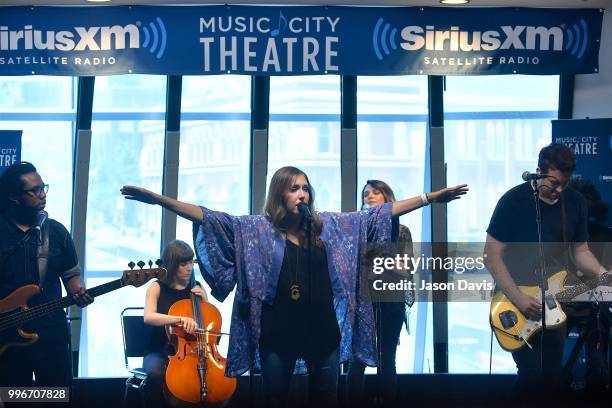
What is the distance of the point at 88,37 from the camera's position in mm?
6801

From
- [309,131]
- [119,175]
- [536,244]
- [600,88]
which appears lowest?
[536,244]

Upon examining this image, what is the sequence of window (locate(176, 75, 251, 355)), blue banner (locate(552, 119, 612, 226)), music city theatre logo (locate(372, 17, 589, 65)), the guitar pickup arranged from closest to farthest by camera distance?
1. the guitar pickup
2. blue banner (locate(552, 119, 612, 226))
3. music city theatre logo (locate(372, 17, 589, 65))
4. window (locate(176, 75, 251, 355))

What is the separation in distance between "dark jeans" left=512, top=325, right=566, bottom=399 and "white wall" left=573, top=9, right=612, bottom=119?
9.64 ft

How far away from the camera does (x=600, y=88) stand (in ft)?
23.9

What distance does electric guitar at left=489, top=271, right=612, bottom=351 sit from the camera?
4.91 meters

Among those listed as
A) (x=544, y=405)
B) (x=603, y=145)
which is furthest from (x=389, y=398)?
(x=603, y=145)

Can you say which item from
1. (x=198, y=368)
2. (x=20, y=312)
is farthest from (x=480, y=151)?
(x=20, y=312)

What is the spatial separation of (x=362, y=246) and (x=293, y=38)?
2818 millimetres

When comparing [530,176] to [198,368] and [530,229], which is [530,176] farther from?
[198,368]

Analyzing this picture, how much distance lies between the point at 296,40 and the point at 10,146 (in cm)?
228

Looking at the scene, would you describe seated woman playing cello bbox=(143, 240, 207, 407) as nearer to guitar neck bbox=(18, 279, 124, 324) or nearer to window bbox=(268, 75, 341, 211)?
guitar neck bbox=(18, 279, 124, 324)

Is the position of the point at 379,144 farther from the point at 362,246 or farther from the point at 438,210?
the point at 362,246

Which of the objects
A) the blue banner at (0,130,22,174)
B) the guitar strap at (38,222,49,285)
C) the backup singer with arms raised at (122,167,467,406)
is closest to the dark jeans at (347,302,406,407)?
the backup singer with arms raised at (122,167,467,406)

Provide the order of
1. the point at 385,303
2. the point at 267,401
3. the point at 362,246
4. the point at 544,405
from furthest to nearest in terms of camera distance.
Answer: the point at 385,303
the point at 544,405
the point at 362,246
the point at 267,401
